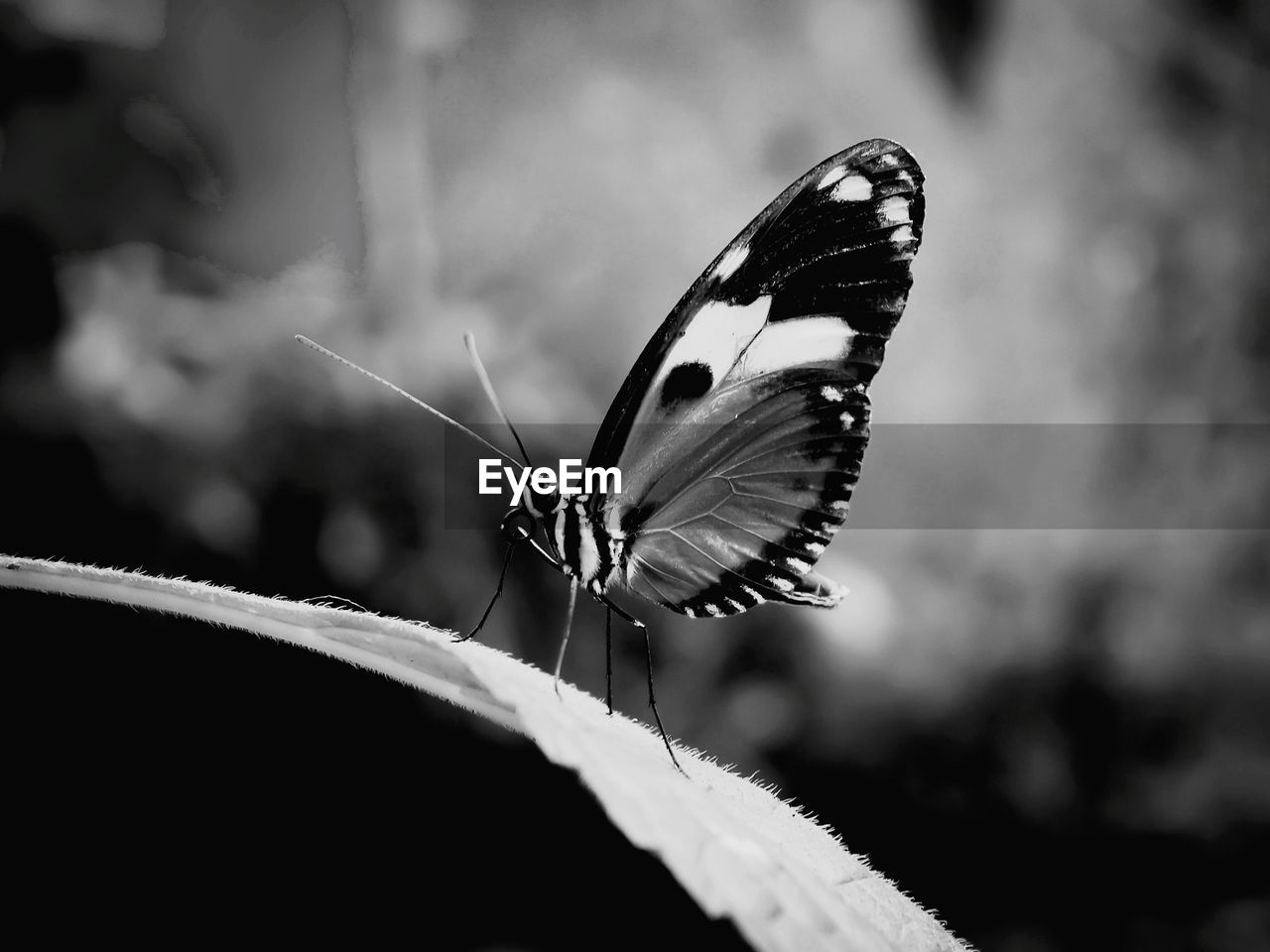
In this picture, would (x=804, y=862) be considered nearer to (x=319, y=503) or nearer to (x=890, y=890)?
(x=890, y=890)

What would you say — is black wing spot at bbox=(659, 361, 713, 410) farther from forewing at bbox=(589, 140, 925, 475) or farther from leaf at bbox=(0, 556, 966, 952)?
leaf at bbox=(0, 556, 966, 952)

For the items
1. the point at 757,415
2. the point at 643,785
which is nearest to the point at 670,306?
the point at 757,415

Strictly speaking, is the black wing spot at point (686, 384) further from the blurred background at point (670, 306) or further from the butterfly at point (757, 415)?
the blurred background at point (670, 306)

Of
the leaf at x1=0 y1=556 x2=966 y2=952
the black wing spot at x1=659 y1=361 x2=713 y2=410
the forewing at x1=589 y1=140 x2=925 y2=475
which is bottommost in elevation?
the leaf at x1=0 y1=556 x2=966 y2=952

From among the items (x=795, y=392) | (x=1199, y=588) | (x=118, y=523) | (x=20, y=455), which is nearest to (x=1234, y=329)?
(x=1199, y=588)

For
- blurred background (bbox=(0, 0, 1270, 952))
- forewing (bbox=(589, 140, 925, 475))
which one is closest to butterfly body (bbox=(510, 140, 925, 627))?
forewing (bbox=(589, 140, 925, 475))

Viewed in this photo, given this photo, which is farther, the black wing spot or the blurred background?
the blurred background

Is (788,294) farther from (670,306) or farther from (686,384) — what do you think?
(670,306)

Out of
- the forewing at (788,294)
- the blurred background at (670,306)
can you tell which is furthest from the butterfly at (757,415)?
the blurred background at (670,306)

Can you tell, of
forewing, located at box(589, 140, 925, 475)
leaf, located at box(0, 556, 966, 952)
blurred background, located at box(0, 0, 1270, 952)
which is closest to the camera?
leaf, located at box(0, 556, 966, 952)
